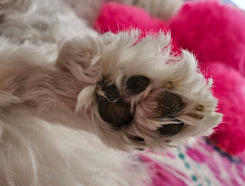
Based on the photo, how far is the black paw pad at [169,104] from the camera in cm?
45

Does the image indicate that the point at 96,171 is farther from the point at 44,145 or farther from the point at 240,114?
the point at 240,114

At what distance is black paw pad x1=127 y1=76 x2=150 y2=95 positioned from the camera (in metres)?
0.46

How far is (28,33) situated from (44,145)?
1.03ft

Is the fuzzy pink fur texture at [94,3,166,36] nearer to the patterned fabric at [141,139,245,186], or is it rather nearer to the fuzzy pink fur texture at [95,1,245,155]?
the fuzzy pink fur texture at [95,1,245,155]

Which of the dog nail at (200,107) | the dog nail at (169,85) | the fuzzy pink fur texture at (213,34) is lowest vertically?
the fuzzy pink fur texture at (213,34)

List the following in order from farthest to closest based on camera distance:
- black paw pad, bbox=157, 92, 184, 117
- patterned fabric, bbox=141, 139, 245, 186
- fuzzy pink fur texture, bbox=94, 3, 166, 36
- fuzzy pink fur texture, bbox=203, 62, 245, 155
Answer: fuzzy pink fur texture, bbox=94, 3, 166, 36
fuzzy pink fur texture, bbox=203, 62, 245, 155
patterned fabric, bbox=141, 139, 245, 186
black paw pad, bbox=157, 92, 184, 117

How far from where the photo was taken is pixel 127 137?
0.48m

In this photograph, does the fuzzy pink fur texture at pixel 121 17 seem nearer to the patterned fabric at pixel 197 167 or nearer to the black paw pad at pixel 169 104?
the patterned fabric at pixel 197 167

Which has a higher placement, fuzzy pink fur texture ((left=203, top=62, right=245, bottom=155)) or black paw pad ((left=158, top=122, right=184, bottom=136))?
black paw pad ((left=158, top=122, right=184, bottom=136))

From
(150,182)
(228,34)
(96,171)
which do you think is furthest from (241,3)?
(96,171)

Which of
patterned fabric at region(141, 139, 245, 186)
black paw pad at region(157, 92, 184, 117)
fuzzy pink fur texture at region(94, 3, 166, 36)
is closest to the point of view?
black paw pad at region(157, 92, 184, 117)

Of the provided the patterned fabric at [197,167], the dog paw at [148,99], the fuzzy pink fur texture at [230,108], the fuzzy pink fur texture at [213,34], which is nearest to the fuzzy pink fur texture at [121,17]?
the fuzzy pink fur texture at [213,34]

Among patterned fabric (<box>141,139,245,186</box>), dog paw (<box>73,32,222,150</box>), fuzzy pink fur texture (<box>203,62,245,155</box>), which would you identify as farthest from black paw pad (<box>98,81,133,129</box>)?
fuzzy pink fur texture (<box>203,62,245,155</box>)

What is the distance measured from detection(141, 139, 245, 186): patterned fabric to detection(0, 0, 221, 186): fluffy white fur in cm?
24
